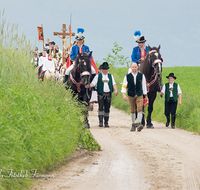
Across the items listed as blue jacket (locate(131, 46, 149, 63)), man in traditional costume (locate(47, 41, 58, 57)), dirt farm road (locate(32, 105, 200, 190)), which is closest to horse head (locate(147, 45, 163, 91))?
blue jacket (locate(131, 46, 149, 63))

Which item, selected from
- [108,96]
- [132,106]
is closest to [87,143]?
[132,106]

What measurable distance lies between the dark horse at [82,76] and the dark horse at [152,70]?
1968mm

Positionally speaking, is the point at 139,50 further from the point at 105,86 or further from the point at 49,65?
the point at 49,65

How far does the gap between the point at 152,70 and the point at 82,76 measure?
249 centimetres

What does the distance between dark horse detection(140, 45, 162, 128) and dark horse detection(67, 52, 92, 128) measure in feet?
6.46

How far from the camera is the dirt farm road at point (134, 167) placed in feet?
16.5

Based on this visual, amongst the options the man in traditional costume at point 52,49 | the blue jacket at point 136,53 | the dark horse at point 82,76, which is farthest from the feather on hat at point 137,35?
the man in traditional costume at point 52,49

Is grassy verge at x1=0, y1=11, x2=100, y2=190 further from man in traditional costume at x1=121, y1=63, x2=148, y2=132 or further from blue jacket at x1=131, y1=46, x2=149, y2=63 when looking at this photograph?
blue jacket at x1=131, y1=46, x2=149, y2=63

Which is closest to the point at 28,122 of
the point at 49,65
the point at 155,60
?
the point at 155,60

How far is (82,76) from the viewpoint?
446 inches

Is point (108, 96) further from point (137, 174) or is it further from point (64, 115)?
point (137, 174)

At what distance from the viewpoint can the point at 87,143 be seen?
767 centimetres

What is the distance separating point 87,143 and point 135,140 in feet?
6.48

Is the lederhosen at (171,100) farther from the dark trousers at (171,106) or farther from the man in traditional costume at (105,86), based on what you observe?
the man in traditional costume at (105,86)
